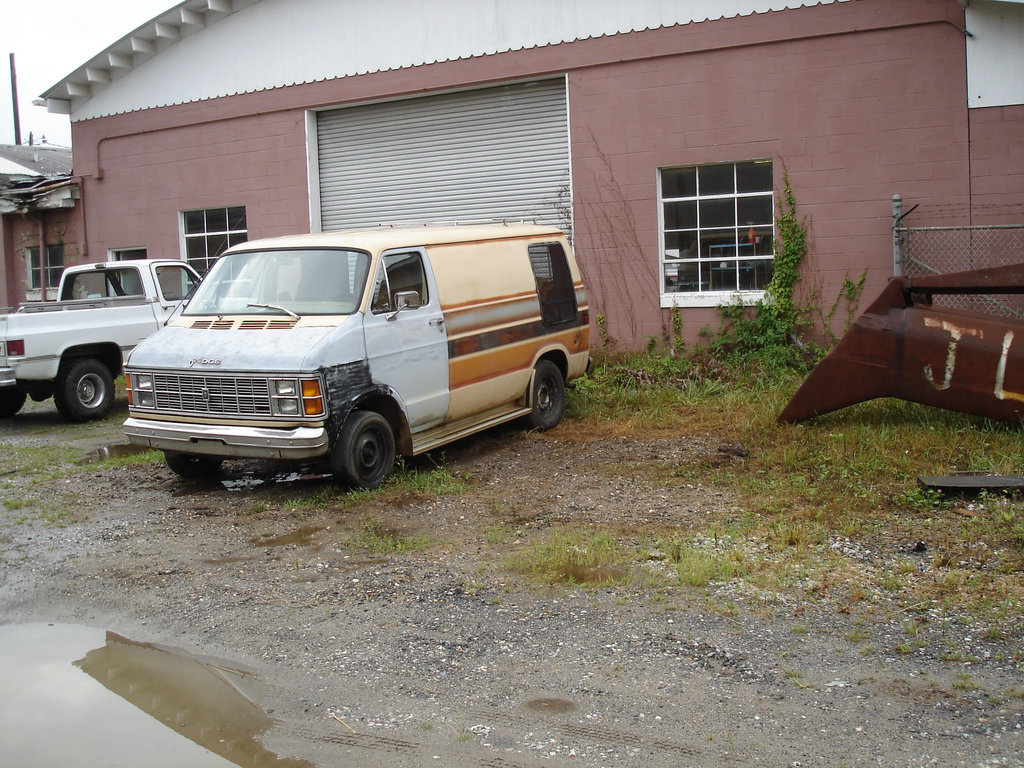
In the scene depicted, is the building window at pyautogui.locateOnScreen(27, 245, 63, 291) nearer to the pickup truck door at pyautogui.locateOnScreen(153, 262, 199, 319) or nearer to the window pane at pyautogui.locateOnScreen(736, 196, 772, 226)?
the pickup truck door at pyautogui.locateOnScreen(153, 262, 199, 319)

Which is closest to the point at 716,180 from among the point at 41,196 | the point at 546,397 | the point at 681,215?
the point at 681,215

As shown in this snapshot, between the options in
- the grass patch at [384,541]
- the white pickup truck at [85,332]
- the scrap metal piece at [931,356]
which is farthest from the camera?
the white pickup truck at [85,332]

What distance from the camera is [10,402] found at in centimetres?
1186

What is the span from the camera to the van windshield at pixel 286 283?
7566 mm

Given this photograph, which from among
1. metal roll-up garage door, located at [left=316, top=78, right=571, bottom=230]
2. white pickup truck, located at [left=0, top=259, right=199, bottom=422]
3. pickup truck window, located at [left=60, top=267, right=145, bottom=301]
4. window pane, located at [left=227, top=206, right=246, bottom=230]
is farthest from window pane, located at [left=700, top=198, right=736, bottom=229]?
window pane, located at [left=227, top=206, right=246, bottom=230]

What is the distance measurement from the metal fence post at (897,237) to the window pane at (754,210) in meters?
1.53

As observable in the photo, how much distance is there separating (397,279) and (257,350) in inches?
54.4

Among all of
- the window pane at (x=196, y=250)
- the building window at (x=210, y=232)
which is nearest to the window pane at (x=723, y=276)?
the building window at (x=210, y=232)

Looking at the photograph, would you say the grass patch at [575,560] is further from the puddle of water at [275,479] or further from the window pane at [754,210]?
the window pane at [754,210]

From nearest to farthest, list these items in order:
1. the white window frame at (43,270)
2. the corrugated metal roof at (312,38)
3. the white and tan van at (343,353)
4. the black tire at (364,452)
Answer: the white and tan van at (343,353) → the black tire at (364,452) → the corrugated metal roof at (312,38) → the white window frame at (43,270)

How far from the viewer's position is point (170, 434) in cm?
734

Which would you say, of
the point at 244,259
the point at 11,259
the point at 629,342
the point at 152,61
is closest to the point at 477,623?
the point at 244,259

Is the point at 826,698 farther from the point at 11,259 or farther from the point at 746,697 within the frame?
the point at 11,259

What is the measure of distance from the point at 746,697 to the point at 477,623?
4.73 ft
